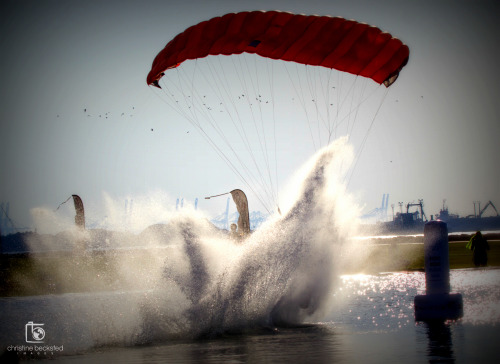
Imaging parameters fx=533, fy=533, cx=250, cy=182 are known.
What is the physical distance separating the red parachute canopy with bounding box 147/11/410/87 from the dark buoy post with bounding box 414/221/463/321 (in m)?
6.47

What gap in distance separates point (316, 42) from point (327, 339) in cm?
1035

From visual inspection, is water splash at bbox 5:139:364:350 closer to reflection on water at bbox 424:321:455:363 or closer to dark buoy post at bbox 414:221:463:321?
dark buoy post at bbox 414:221:463:321

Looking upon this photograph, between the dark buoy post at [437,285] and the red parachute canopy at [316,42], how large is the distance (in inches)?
255

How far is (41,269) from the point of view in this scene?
35.9m

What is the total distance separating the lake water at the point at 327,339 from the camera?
991 centimetres

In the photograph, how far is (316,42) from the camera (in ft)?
59.3

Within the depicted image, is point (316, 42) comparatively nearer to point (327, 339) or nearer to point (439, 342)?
point (327, 339)

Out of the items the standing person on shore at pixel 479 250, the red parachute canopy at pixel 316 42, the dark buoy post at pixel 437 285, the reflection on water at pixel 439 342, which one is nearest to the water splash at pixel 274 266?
the dark buoy post at pixel 437 285

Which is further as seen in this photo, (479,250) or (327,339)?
(479,250)

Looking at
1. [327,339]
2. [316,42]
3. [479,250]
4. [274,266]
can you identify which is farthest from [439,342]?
[479,250]

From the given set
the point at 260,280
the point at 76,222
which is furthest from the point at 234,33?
the point at 76,222

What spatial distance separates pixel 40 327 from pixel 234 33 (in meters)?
11.2

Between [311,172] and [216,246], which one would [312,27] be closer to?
[311,172]

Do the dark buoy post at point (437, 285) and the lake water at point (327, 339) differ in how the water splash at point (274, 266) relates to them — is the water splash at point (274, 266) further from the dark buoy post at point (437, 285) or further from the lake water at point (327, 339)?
the dark buoy post at point (437, 285)
